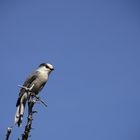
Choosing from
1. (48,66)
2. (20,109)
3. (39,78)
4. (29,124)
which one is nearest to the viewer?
(29,124)

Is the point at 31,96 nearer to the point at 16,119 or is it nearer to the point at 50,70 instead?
the point at 16,119

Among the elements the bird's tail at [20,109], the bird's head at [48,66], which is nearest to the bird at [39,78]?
the bird's head at [48,66]

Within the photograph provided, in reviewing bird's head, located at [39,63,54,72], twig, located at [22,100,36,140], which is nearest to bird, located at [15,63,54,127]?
bird's head, located at [39,63,54,72]

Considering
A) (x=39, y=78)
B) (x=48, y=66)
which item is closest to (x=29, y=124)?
(x=39, y=78)

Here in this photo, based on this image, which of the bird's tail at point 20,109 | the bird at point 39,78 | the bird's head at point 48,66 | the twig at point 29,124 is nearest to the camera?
the twig at point 29,124

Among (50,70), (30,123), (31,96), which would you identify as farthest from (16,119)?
(50,70)

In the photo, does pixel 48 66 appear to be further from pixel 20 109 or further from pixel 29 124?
pixel 29 124

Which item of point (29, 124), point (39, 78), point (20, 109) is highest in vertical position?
point (39, 78)

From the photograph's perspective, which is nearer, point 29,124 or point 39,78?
point 29,124

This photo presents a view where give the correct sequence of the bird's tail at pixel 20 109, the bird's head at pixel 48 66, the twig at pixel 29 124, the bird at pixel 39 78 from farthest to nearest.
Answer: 1. the bird's head at pixel 48 66
2. the bird at pixel 39 78
3. the bird's tail at pixel 20 109
4. the twig at pixel 29 124

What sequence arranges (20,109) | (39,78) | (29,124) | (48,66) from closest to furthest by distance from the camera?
(29,124)
(20,109)
(39,78)
(48,66)

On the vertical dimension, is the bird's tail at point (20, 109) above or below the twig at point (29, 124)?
above

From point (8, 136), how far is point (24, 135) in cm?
118

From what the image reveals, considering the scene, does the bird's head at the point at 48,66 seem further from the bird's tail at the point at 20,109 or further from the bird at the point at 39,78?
the bird's tail at the point at 20,109
